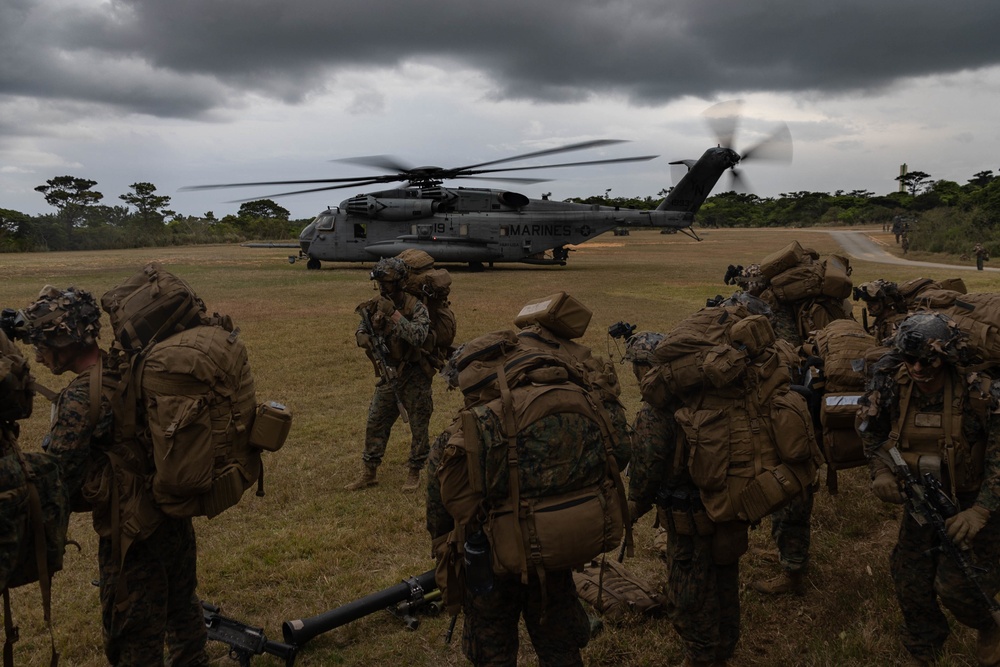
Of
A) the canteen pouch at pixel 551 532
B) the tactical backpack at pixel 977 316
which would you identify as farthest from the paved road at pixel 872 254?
the canteen pouch at pixel 551 532

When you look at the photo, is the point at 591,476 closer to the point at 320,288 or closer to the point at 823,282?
the point at 823,282

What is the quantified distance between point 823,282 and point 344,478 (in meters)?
4.96

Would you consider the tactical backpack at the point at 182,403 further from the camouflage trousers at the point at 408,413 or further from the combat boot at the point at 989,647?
the combat boot at the point at 989,647

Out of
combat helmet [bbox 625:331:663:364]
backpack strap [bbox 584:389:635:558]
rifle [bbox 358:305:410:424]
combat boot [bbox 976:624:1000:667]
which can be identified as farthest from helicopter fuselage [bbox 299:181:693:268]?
combat boot [bbox 976:624:1000:667]

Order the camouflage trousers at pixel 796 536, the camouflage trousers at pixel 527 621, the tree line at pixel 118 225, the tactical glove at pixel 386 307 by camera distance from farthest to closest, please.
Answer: the tree line at pixel 118 225 < the tactical glove at pixel 386 307 < the camouflage trousers at pixel 796 536 < the camouflage trousers at pixel 527 621

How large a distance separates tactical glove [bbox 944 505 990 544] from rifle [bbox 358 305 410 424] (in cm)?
436

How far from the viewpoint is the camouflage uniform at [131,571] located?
10.4 ft

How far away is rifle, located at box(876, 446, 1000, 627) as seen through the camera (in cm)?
347

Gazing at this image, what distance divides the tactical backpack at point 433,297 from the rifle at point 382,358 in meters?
0.36

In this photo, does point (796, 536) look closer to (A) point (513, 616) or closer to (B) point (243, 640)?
(A) point (513, 616)

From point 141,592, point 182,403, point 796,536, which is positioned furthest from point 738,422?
Result: point 141,592

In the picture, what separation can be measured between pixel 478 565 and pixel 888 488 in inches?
89.9

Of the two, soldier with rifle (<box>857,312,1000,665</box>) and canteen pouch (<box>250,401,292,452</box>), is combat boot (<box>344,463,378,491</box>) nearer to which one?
canteen pouch (<box>250,401,292,452</box>)

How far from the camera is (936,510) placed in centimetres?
354
